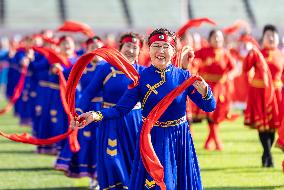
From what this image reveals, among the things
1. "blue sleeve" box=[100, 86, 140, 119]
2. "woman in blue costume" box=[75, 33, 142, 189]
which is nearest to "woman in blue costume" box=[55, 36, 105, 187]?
"woman in blue costume" box=[75, 33, 142, 189]

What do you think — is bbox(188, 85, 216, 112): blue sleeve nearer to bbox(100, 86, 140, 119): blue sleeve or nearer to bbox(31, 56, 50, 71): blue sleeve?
bbox(100, 86, 140, 119): blue sleeve

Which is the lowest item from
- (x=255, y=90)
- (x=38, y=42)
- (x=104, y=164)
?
(x=104, y=164)

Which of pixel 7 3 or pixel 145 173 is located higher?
pixel 7 3

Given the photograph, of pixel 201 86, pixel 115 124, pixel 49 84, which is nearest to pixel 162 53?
pixel 201 86

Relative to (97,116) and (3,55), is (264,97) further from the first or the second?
(3,55)

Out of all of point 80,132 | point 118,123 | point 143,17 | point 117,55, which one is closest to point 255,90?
point 80,132

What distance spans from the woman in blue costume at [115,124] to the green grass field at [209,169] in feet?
5.15

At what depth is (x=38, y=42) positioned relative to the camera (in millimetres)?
14453

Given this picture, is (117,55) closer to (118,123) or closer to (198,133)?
(118,123)

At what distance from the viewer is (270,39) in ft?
34.6

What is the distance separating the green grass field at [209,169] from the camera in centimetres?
942

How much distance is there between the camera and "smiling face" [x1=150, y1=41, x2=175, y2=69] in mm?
6277

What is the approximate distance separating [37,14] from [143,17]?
15.7 ft

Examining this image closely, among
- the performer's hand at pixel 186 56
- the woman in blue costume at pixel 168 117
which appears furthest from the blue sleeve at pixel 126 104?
the performer's hand at pixel 186 56
